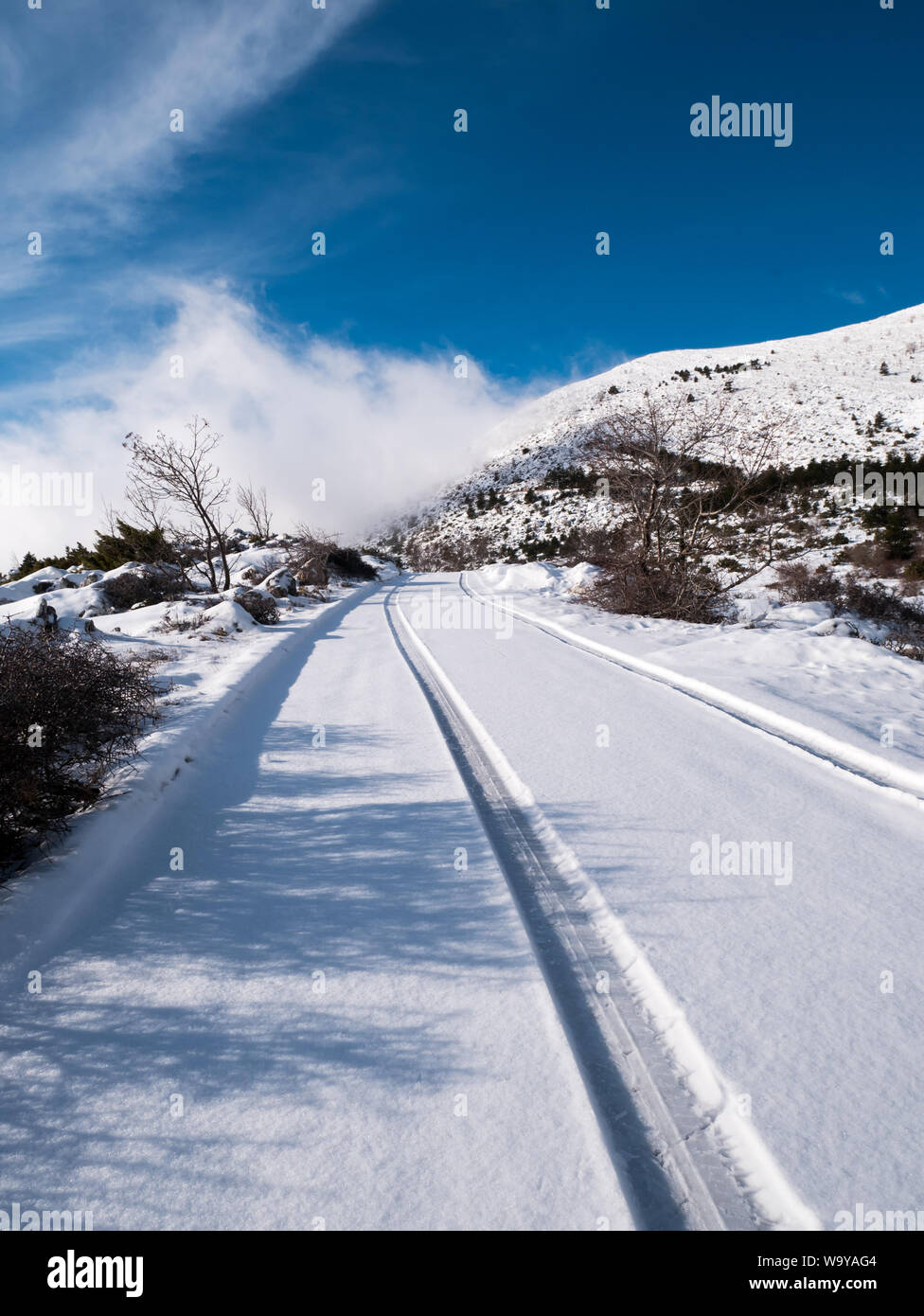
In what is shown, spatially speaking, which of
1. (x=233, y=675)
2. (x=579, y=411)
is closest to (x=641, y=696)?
(x=233, y=675)

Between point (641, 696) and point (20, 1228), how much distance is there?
5.94m

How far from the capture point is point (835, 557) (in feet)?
63.8

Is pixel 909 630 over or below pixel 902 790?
over

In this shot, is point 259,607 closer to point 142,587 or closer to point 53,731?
point 142,587

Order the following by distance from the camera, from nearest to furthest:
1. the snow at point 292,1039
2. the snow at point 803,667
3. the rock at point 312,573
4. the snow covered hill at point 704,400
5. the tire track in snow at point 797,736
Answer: the snow at point 292,1039 < the tire track in snow at point 797,736 < the snow at point 803,667 < the rock at point 312,573 < the snow covered hill at point 704,400

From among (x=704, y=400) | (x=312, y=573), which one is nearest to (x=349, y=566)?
(x=312, y=573)

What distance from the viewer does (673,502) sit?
14.8m

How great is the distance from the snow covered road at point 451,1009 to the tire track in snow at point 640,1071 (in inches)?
0.5

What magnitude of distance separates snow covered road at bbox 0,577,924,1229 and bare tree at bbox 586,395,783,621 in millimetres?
9874

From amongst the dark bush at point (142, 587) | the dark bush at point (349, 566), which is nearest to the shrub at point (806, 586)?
the dark bush at point (142, 587)

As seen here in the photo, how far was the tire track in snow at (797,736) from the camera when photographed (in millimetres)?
4133

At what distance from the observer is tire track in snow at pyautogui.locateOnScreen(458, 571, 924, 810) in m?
4.13

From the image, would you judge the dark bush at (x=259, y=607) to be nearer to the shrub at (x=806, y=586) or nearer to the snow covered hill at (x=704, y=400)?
the shrub at (x=806, y=586)
